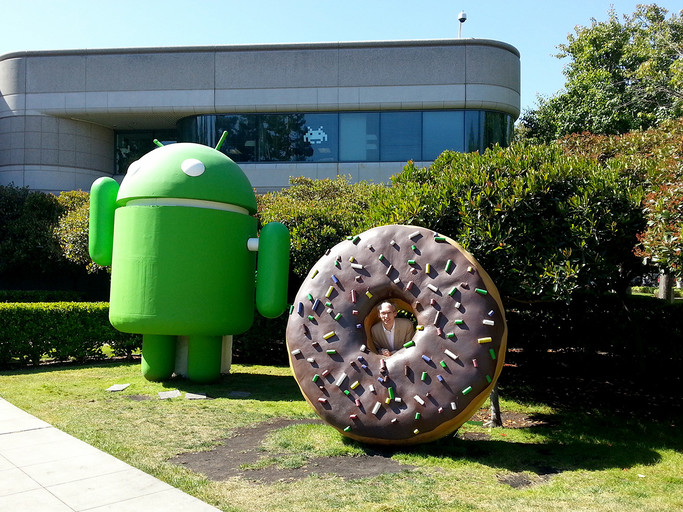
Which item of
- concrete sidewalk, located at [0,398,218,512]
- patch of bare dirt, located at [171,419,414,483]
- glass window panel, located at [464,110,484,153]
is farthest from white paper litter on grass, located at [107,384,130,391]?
glass window panel, located at [464,110,484,153]

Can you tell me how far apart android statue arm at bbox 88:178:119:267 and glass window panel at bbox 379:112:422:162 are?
508 inches

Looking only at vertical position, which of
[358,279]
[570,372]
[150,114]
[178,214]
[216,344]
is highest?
[150,114]

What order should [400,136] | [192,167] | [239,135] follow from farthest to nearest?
[239,135], [400,136], [192,167]

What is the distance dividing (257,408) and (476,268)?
14.1ft

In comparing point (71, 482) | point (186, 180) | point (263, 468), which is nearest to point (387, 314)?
point (263, 468)

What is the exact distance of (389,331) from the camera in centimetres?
708

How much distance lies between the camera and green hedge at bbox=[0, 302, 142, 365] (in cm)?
1298

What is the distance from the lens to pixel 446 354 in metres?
6.42

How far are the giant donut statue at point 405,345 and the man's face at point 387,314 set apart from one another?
0.12m

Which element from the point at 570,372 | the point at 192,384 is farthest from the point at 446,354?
the point at 570,372

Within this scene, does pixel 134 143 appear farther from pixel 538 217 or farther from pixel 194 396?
pixel 538 217

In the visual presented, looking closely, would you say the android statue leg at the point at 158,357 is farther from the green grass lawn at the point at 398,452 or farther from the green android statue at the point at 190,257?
the green grass lawn at the point at 398,452

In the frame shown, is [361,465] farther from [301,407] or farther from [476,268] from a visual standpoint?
[301,407]

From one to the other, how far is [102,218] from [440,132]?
14137 mm
